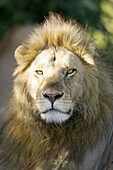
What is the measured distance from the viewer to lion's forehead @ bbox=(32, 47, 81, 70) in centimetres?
494

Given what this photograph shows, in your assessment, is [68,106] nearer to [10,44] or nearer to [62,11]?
[10,44]

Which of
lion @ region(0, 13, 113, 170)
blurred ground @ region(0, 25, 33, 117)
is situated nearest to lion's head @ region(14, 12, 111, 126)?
lion @ region(0, 13, 113, 170)

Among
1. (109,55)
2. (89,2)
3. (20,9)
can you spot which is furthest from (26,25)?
(109,55)

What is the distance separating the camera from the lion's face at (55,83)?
4.59 metres

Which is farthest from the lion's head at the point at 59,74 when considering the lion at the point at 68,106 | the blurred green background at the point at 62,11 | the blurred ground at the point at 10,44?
the blurred green background at the point at 62,11

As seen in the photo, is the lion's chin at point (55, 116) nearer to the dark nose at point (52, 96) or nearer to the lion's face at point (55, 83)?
the lion's face at point (55, 83)

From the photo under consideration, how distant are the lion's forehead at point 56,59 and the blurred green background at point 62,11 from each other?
964 centimetres

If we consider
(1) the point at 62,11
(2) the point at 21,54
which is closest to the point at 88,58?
(2) the point at 21,54

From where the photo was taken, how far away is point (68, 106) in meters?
4.69

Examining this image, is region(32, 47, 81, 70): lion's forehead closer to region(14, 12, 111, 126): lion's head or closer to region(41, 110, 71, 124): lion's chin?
region(14, 12, 111, 126): lion's head

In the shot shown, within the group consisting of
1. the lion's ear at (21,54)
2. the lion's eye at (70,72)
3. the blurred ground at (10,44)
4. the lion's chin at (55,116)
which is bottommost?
the lion's chin at (55,116)

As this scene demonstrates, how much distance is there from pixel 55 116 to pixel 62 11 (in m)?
11.2

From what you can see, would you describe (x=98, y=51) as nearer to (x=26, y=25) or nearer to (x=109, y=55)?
(x=109, y=55)

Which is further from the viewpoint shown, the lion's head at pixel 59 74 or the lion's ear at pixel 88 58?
the lion's ear at pixel 88 58
